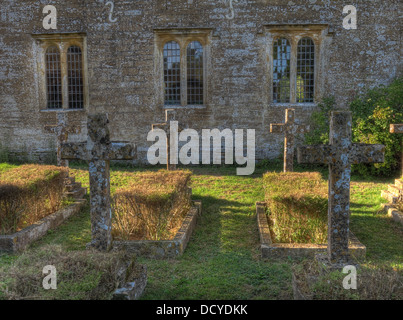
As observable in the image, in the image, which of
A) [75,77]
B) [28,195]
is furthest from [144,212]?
[75,77]

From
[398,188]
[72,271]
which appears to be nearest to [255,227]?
[398,188]

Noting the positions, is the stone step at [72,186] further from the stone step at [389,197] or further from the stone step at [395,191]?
the stone step at [395,191]

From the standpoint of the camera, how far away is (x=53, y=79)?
13.8 meters

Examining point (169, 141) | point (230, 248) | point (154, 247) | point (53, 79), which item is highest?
point (53, 79)

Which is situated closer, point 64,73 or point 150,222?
point 150,222

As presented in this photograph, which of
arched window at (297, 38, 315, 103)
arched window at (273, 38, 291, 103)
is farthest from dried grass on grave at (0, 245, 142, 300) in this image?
arched window at (297, 38, 315, 103)

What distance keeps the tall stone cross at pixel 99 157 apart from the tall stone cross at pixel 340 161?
6.87 ft

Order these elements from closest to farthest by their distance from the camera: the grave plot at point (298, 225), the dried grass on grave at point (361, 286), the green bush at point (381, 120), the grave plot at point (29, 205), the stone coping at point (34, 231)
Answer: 1. the dried grass on grave at point (361, 286)
2. the grave plot at point (298, 225)
3. the stone coping at point (34, 231)
4. the grave plot at point (29, 205)
5. the green bush at point (381, 120)

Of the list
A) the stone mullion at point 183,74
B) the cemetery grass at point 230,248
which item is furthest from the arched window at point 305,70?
the cemetery grass at point 230,248

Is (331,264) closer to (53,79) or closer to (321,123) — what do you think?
(321,123)

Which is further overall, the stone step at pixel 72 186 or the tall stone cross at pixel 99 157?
the stone step at pixel 72 186

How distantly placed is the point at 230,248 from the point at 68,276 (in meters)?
2.85

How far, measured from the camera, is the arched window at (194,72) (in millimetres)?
13148

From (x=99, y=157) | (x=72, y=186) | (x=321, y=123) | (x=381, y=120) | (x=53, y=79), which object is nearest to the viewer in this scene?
(x=99, y=157)
